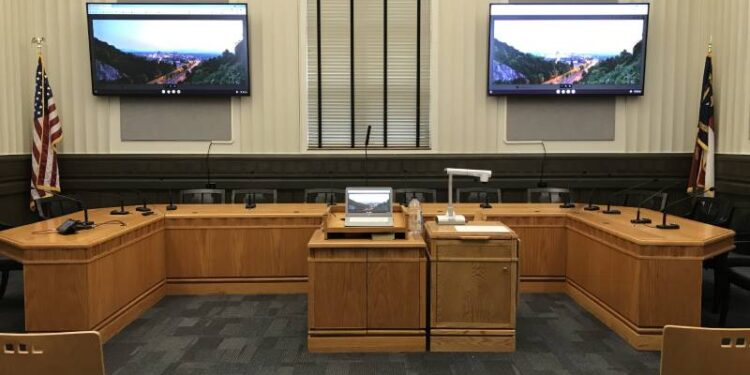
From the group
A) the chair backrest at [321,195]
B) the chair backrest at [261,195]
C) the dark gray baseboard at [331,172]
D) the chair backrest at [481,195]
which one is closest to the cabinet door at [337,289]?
the chair backrest at [321,195]

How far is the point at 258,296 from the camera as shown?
15.2 ft

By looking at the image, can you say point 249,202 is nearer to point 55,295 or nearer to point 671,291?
point 55,295

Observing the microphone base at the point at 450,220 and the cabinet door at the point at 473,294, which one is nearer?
the cabinet door at the point at 473,294

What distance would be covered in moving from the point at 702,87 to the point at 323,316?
544 cm

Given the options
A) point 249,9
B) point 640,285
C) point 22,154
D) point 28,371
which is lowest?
point 640,285

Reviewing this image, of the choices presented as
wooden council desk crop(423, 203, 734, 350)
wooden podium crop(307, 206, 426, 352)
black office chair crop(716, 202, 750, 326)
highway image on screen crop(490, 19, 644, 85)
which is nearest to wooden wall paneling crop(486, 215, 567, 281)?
wooden council desk crop(423, 203, 734, 350)

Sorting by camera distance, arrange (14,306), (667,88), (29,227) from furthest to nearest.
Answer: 1. (667,88)
2. (14,306)
3. (29,227)

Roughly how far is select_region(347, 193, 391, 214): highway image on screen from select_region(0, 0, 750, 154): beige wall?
3.18 m

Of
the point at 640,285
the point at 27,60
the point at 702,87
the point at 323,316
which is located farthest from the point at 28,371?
the point at 702,87

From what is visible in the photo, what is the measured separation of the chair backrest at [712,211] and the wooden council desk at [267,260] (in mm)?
683

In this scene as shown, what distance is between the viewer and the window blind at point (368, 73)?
6.55m

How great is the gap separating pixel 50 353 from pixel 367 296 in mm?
2076

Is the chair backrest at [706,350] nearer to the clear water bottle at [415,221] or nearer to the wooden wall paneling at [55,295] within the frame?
the clear water bottle at [415,221]

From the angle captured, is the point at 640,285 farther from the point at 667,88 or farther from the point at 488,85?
the point at 667,88
